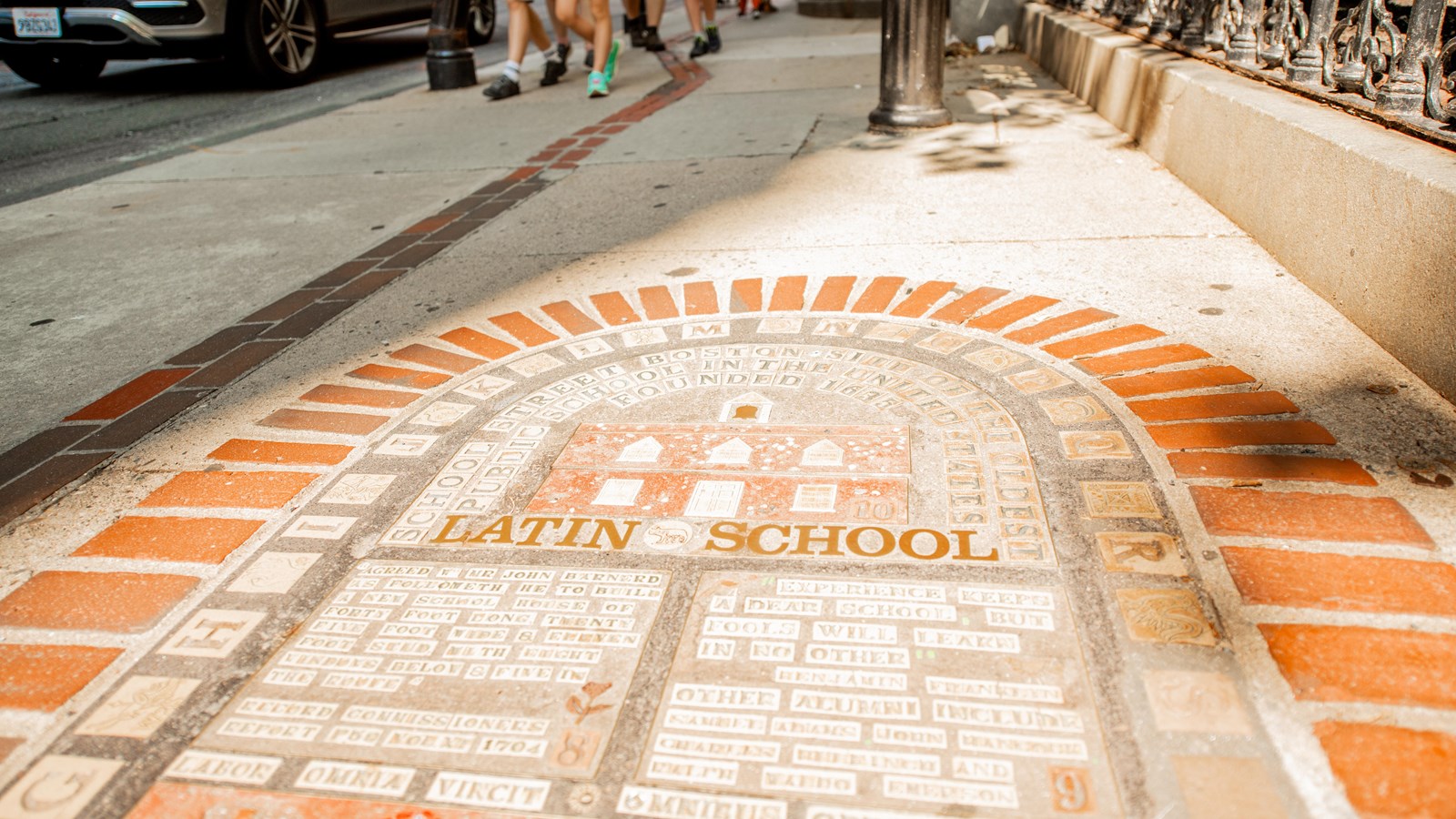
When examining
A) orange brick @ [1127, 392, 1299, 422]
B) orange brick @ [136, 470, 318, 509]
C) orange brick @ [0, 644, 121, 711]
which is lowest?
orange brick @ [0, 644, 121, 711]

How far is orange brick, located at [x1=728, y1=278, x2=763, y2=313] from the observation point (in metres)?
3.06

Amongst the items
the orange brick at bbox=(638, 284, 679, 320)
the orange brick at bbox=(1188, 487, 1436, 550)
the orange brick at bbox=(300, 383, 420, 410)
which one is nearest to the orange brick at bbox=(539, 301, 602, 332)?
the orange brick at bbox=(638, 284, 679, 320)

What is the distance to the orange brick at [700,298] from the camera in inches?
121

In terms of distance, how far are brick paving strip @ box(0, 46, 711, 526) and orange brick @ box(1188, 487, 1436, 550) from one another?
200cm

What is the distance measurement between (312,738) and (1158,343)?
2.26m

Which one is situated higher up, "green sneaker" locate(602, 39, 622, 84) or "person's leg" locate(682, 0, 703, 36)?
"person's leg" locate(682, 0, 703, 36)

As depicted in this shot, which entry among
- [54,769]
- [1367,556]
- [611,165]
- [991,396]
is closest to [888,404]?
[991,396]

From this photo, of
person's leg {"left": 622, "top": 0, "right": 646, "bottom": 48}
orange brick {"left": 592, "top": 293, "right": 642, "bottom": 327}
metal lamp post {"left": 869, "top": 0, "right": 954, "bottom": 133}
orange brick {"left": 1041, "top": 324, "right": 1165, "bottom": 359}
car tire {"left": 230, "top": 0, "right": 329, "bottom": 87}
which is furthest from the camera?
person's leg {"left": 622, "top": 0, "right": 646, "bottom": 48}

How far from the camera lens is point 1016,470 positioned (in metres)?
2.09

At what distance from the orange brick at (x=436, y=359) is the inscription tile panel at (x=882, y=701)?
1.30 metres

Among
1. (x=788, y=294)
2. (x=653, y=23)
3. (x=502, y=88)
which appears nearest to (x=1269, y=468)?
(x=788, y=294)

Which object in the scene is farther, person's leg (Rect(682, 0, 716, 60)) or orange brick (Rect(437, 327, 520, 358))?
person's leg (Rect(682, 0, 716, 60))

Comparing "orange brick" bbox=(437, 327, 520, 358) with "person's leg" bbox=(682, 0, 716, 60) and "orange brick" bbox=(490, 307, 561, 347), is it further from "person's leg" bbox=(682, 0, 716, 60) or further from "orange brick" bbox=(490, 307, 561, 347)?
"person's leg" bbox=(682, 0, 716, 60)

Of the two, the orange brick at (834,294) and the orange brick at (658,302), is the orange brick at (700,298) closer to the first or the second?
the orange brick at (658,302)
